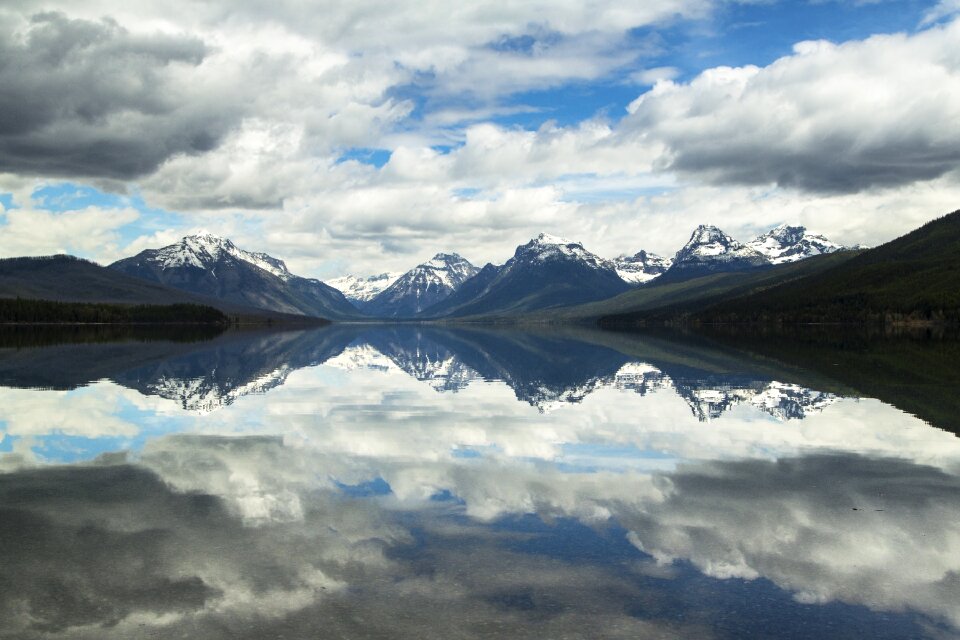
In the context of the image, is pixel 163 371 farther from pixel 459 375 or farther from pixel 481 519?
pixel 481 519

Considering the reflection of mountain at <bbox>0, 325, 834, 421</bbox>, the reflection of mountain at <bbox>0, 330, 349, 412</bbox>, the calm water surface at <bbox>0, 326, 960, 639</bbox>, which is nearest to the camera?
the calm water surface at <bbox>0, 326, 960, 639</bbox>

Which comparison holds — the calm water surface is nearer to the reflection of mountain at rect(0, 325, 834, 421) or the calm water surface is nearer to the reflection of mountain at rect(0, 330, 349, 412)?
the reflection of mountain at rect(0, 325, 834, 421)

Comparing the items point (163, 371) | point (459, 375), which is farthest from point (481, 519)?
point (163, 371)

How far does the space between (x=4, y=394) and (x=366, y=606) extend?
5051cm

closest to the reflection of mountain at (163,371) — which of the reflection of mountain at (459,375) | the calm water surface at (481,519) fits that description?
the reflection of mountain at (459,375)

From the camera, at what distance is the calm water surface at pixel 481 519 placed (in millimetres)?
16031

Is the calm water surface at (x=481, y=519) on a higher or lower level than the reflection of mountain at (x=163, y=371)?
lower

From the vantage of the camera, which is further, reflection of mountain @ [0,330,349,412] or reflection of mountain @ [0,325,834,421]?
reflection of mountain @ [0,330,349,412]

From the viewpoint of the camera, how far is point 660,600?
Answer: 1680 cm

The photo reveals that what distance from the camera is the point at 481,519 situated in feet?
77.0

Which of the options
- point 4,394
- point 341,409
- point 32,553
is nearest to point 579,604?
point 32,553

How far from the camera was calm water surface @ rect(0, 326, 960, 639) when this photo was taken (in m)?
16.0

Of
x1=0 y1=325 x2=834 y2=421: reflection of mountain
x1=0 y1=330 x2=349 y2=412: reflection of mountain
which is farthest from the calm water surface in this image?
x1=0 y1=330 x2=349 y2=412: reflection of mountain

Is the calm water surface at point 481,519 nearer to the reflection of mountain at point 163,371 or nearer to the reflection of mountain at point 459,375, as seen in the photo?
the reflection of mountain at point 459,375
